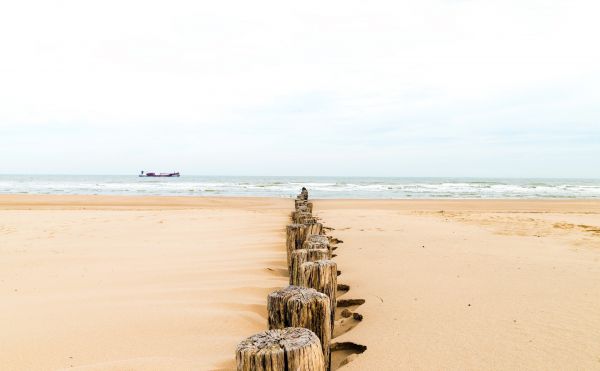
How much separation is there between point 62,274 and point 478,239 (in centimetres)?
591

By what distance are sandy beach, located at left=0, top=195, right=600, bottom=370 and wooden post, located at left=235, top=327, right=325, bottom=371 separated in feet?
3.57

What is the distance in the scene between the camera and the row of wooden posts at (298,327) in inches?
54.5

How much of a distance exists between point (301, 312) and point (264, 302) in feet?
6.19

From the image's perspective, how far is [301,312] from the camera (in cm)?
189

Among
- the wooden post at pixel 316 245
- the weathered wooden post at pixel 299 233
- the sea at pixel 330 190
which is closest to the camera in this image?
the wooden post at pixel 316 245

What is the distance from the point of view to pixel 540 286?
3.82 metres

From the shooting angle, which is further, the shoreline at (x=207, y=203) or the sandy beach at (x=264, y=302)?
→ the shoreline at (x=207, y=203)

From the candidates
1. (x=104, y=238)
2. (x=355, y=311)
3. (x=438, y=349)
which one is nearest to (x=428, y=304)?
(x=355, y=311)

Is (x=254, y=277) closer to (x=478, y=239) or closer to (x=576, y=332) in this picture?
(x=576, y=332)

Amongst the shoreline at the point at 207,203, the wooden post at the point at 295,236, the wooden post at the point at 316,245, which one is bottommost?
the shoreline at the point at 207,203

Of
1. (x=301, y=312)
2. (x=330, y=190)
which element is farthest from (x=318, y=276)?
(x=330, y=190)

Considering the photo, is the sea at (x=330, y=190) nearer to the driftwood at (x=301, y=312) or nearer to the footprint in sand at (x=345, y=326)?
the footprint in sand at (x=345, y=326)

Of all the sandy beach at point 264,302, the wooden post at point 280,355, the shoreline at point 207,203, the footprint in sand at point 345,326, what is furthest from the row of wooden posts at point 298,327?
the shoreline at point 207,203

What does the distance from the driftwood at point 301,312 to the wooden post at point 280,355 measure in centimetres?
40
